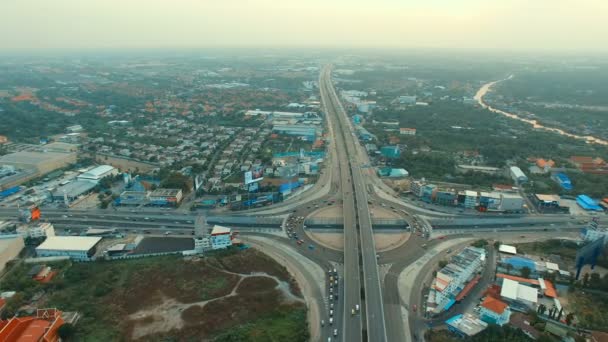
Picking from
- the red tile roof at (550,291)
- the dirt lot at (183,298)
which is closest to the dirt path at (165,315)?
the dirt lot at (183,298)

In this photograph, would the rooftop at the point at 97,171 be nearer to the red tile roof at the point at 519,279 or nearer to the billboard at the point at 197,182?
the billboard at the point at 197,182

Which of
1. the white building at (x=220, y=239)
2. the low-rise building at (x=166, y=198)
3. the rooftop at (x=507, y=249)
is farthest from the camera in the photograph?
the low-rise building at (x=166, y=198)

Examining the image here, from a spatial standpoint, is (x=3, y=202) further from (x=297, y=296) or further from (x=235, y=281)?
(x=297, y=296)

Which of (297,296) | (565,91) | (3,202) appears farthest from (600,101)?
(3,202)

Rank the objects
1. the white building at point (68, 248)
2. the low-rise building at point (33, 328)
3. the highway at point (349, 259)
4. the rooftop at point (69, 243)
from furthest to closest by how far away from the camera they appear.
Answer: the rooftop at point (69, 243)
the white building at point (68, 248)
the highway at point (349, 259)
the low-rise building at point (33, 328)

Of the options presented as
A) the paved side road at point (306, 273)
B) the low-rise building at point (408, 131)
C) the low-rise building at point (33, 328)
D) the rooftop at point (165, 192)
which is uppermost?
the low-rise building at point (408, 131)

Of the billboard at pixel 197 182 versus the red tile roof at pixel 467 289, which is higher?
the billboard at pixel 197 182

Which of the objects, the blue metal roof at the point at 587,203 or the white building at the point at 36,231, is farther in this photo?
the blue metal roof at the point at 587,203
